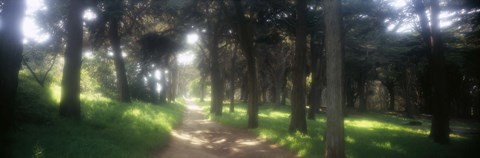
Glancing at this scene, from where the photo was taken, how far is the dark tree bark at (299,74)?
17719mm

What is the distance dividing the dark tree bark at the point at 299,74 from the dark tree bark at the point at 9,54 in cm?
1167

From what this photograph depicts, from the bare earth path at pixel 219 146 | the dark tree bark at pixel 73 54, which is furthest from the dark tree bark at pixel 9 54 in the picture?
the bare earth path at pixel 219 146

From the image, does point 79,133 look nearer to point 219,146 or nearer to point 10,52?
point 10,52

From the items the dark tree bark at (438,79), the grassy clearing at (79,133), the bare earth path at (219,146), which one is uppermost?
the dark tree bark at (438,79)

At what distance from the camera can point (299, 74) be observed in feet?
59.6

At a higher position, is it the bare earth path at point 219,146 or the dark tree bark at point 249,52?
the dark tree bark at point 249,52

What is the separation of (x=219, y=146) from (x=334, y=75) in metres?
6.78

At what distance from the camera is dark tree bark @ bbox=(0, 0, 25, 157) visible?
977 cm

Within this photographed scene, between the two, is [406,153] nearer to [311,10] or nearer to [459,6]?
[459,6]

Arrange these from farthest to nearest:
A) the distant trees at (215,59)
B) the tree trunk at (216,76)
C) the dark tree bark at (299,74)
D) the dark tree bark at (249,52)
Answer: the tree trunk at (216,76) → the distant trees at (215,59) → the dark tree bark at (249,52) → the dark tree bark at (299,74)

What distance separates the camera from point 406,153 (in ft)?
41.3

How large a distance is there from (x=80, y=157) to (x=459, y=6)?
48.4ft

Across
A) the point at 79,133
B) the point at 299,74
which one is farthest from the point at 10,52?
the point at 299,74

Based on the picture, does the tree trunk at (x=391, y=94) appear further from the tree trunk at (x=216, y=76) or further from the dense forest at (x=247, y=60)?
the tree trunk at (x=216, y=76)
